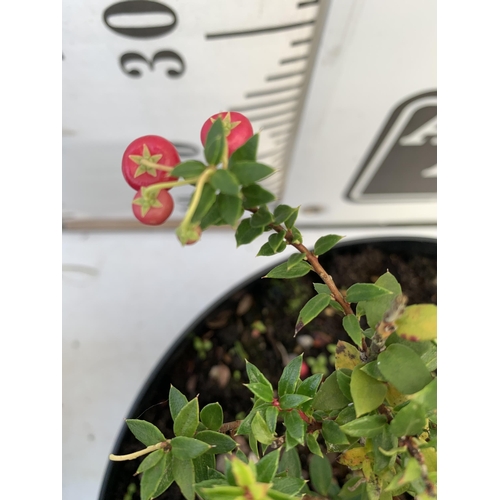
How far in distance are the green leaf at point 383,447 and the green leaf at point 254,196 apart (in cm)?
18

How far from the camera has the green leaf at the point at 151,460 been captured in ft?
1.00

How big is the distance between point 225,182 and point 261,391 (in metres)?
0.17

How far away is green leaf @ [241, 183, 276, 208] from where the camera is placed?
25 centimetres

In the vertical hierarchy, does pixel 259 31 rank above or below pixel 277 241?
above

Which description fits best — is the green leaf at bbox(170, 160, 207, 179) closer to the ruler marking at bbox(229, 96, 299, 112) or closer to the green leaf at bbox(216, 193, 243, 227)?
the green leaf at bbox(216, 193, 243, 227)

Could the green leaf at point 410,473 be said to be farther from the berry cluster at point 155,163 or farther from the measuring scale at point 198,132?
the measuring scale at point 198,132

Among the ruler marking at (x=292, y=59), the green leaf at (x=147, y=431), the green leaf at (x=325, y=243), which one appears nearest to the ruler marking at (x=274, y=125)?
the ruler marking at (x=292, y=59)

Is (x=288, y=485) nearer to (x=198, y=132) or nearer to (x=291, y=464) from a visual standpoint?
(x=291, y=464)

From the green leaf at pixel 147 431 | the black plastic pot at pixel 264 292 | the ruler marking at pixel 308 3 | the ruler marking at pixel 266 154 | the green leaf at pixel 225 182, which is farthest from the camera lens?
the ruler marking at pixel 266 154

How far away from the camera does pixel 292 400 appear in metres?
0.32

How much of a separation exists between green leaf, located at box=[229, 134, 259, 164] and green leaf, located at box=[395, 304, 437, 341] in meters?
0.13

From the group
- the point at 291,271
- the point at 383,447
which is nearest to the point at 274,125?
the point at 291,271
